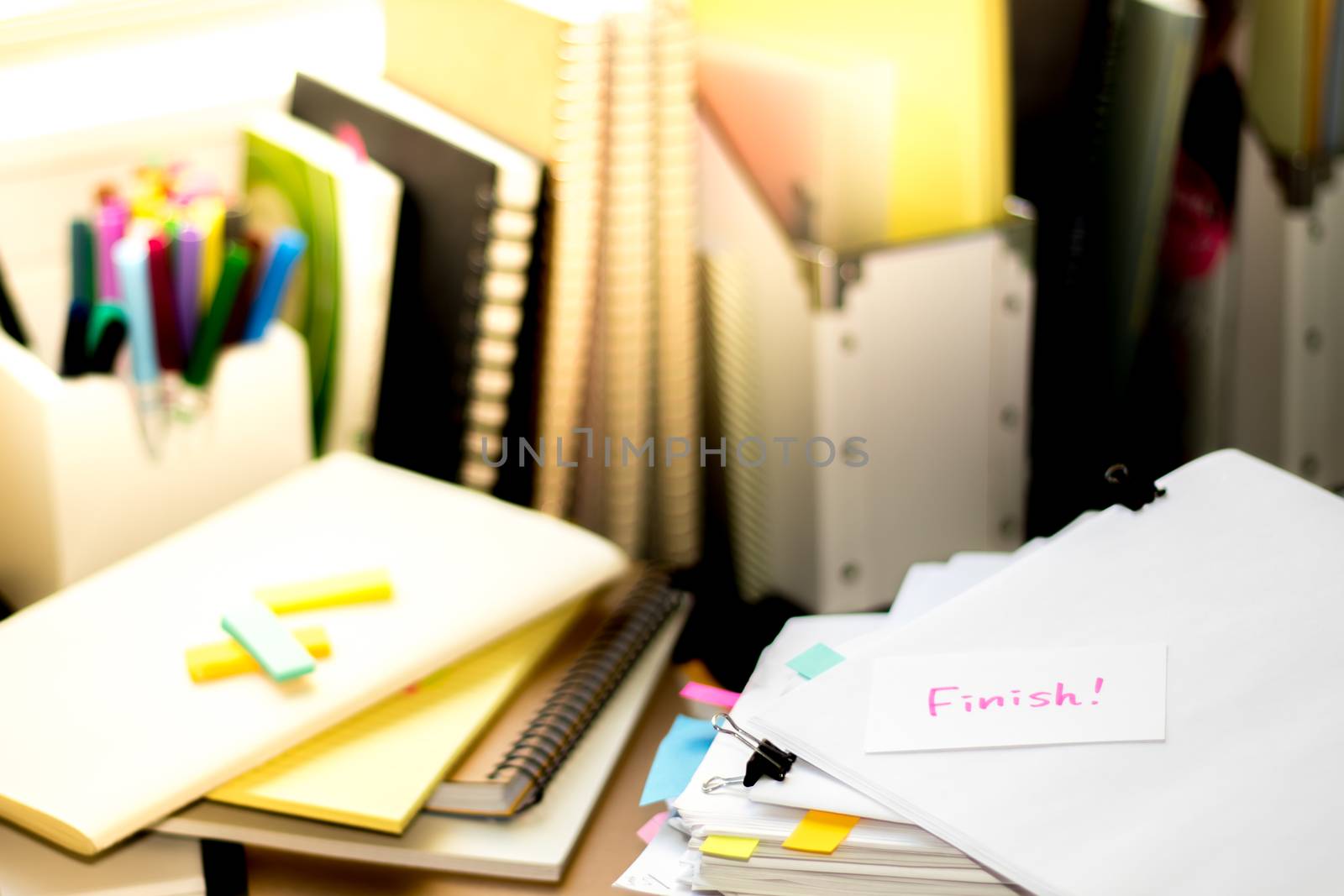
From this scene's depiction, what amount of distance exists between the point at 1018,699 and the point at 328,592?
337mm

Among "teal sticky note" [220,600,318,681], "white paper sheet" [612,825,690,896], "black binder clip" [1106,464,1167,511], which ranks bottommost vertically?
"white paper sheet" [612,825,690,896]

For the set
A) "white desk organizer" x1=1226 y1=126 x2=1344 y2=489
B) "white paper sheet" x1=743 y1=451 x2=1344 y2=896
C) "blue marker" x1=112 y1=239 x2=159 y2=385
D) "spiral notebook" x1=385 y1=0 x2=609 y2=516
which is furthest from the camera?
"white desk organizer" x1=1226 y1=126 x2=1344 y2=489

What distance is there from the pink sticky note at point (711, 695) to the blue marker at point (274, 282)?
351 millimetres

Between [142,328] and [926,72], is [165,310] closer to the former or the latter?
[142,328]

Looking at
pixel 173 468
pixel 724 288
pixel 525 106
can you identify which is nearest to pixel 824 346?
pixel 724 288

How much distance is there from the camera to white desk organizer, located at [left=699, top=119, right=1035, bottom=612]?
3.03 ft

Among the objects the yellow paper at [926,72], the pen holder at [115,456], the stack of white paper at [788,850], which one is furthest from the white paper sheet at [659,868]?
the yellow paper at [926,72]

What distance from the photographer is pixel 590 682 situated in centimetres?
71

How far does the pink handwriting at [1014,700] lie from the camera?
0.55 meters

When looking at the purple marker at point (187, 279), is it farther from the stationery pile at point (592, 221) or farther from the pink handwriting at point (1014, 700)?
the pink handwriting at point (1014, 700)

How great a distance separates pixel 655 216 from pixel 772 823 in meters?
0.49

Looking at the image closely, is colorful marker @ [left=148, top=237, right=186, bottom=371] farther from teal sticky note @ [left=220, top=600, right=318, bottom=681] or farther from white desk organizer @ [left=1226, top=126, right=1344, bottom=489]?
white desk organizer @ [left=1226, top=126, right=1344, bottom=489]

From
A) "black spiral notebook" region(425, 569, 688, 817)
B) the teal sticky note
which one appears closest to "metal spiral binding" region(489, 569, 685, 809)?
"black spiral notebook" region(425, 569, 688, 817)

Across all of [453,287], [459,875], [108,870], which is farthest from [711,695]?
[453,287]
